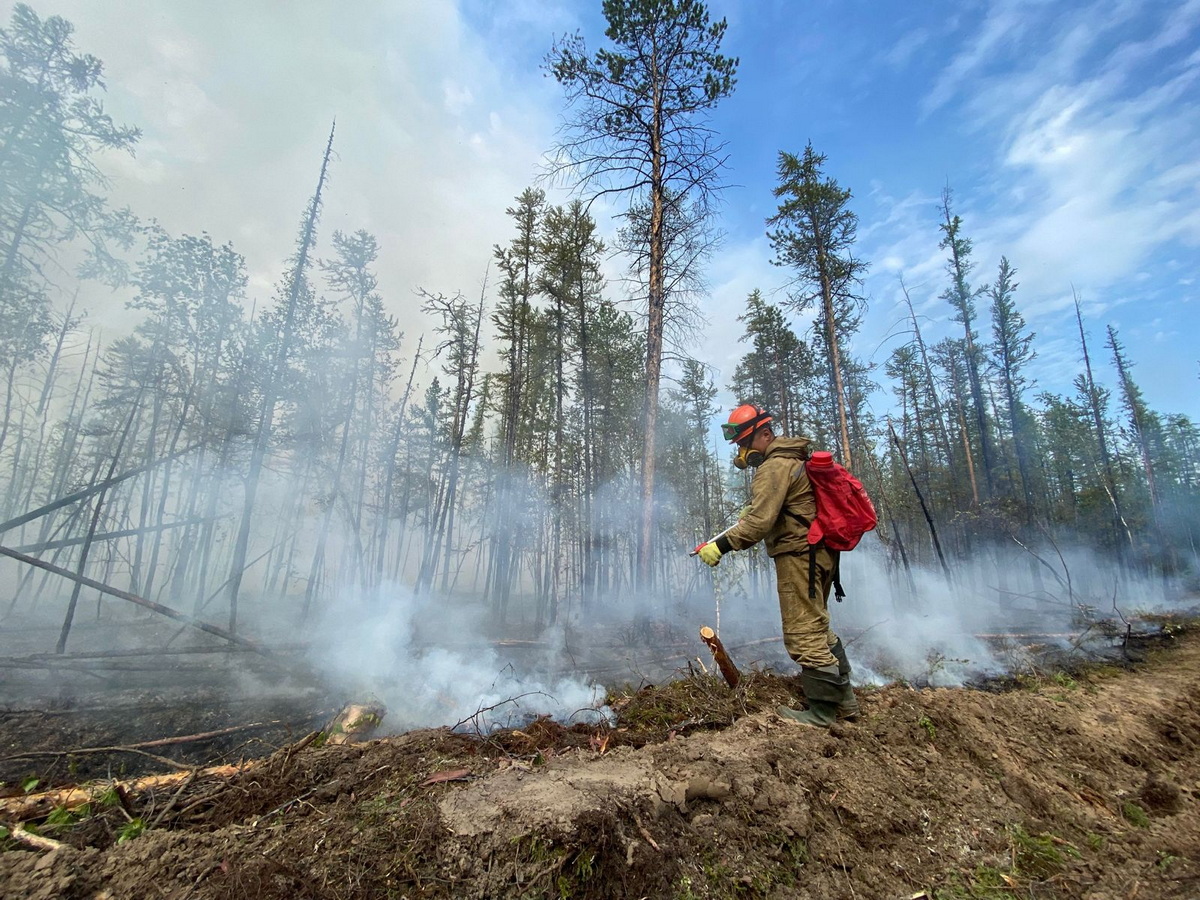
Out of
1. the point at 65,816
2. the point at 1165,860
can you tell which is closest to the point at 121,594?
the point at 65,816

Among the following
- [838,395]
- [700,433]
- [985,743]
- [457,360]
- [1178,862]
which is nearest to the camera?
[1178,862]

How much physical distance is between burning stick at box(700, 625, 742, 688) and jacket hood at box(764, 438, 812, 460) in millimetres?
1573

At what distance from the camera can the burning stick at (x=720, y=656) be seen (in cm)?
380

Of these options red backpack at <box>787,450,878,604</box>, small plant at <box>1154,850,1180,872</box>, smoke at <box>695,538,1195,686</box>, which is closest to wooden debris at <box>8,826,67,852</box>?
red backpack at <box>787,450,878,604</box>

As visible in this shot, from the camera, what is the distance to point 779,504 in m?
3.62

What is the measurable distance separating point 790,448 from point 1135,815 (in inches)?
109

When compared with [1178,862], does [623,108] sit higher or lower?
higher

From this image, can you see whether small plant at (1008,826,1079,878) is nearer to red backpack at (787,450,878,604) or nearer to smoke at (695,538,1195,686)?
red backpack at (787,450,878,604)

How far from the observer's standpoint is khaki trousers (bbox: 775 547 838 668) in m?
3.47

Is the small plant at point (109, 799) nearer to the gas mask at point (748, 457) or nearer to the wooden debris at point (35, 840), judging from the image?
the wooden debris at point (35, 840)

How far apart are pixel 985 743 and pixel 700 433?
27.9 m

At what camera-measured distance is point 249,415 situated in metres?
17.5

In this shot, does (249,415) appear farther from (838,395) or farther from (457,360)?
(838,395)

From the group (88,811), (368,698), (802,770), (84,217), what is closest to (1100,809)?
(802,770)
